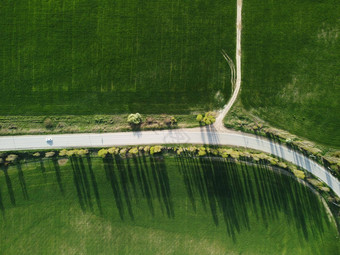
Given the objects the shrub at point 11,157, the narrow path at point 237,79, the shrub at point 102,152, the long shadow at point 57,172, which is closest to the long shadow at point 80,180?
the long shadow at point 57,172

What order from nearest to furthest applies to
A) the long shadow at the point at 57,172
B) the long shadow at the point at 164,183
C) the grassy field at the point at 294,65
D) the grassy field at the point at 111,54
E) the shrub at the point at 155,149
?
the shrub at the point at 155,149, the grassy field at the point at 111,54, the grassy field at the point at 294,65, the long shadow at the point at 57,172, the long shadow at the point at 164,183

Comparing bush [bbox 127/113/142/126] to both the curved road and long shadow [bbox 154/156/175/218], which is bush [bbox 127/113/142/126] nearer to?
the curved road

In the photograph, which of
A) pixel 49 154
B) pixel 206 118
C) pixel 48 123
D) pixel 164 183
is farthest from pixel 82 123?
pixel 206 118

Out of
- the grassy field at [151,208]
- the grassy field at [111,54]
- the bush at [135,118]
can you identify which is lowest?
the grassy field at [151,208]

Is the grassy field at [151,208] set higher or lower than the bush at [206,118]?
lower

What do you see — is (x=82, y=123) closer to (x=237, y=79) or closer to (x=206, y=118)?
(x=206, y=118)

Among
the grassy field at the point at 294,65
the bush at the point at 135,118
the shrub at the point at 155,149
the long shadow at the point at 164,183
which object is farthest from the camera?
the long shadow at the point at 164,183

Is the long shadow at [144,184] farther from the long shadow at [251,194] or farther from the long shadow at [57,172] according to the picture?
the long shadow at [57,172]
